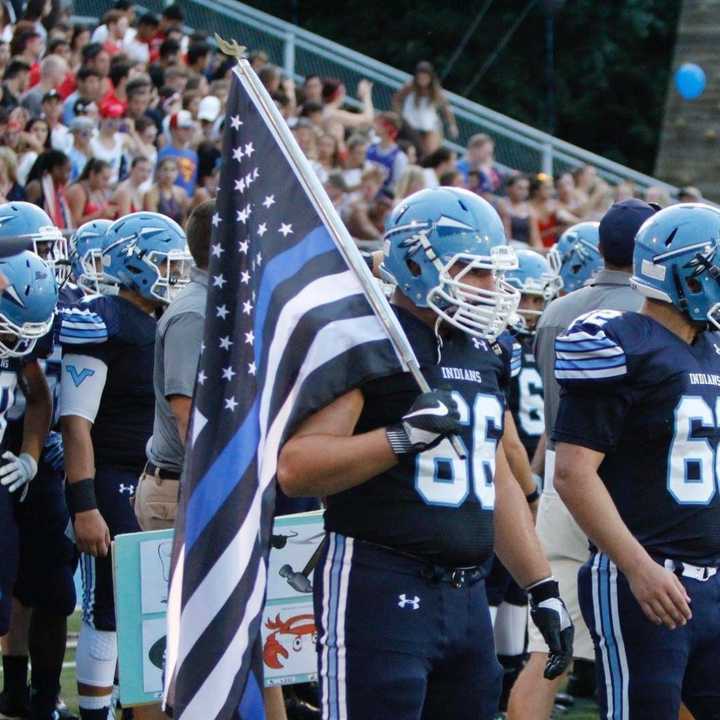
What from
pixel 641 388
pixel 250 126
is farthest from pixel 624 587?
pixel 250 126

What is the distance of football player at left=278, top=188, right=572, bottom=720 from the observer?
4418 millimetres

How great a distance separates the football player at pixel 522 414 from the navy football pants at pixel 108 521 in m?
1.92

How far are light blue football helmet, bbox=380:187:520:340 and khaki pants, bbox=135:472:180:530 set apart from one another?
5.51ft

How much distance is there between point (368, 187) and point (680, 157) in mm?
8863

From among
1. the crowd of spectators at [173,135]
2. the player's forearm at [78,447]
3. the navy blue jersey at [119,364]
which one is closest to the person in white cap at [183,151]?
the crowd of spectators at [173,135]

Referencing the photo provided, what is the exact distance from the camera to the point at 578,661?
8.45 meters

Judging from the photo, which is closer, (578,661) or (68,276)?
(68,276)

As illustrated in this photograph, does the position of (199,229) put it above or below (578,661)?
above

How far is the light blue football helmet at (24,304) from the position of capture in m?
6.38

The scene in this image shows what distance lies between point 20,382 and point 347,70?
13.6 metres

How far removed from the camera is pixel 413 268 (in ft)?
15.4

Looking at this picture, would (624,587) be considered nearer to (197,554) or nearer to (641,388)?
(641,388)

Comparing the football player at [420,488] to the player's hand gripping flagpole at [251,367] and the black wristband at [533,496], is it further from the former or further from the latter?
the black wristband at [533,496]

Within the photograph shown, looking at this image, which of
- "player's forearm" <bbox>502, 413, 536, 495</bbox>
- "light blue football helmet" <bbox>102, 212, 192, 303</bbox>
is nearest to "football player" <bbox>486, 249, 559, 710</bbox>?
"player's forearm" <bbox>502, 413, 536, 495</bbox>
